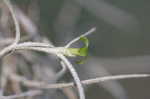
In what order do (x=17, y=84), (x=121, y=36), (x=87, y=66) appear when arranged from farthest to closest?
(x=121, y=36)
(x=87, y=66)
(x=17, y=84)

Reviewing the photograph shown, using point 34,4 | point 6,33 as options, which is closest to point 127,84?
point 34,4

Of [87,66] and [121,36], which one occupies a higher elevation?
[121,36]

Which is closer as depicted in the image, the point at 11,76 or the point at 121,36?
the point at 11,76

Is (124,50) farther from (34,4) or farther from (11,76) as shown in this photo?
(11,76)

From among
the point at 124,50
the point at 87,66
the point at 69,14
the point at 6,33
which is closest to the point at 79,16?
the point at 69,14

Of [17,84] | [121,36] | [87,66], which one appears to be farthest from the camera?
[121,36]

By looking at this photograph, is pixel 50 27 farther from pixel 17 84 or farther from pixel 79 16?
pixel 17 84
